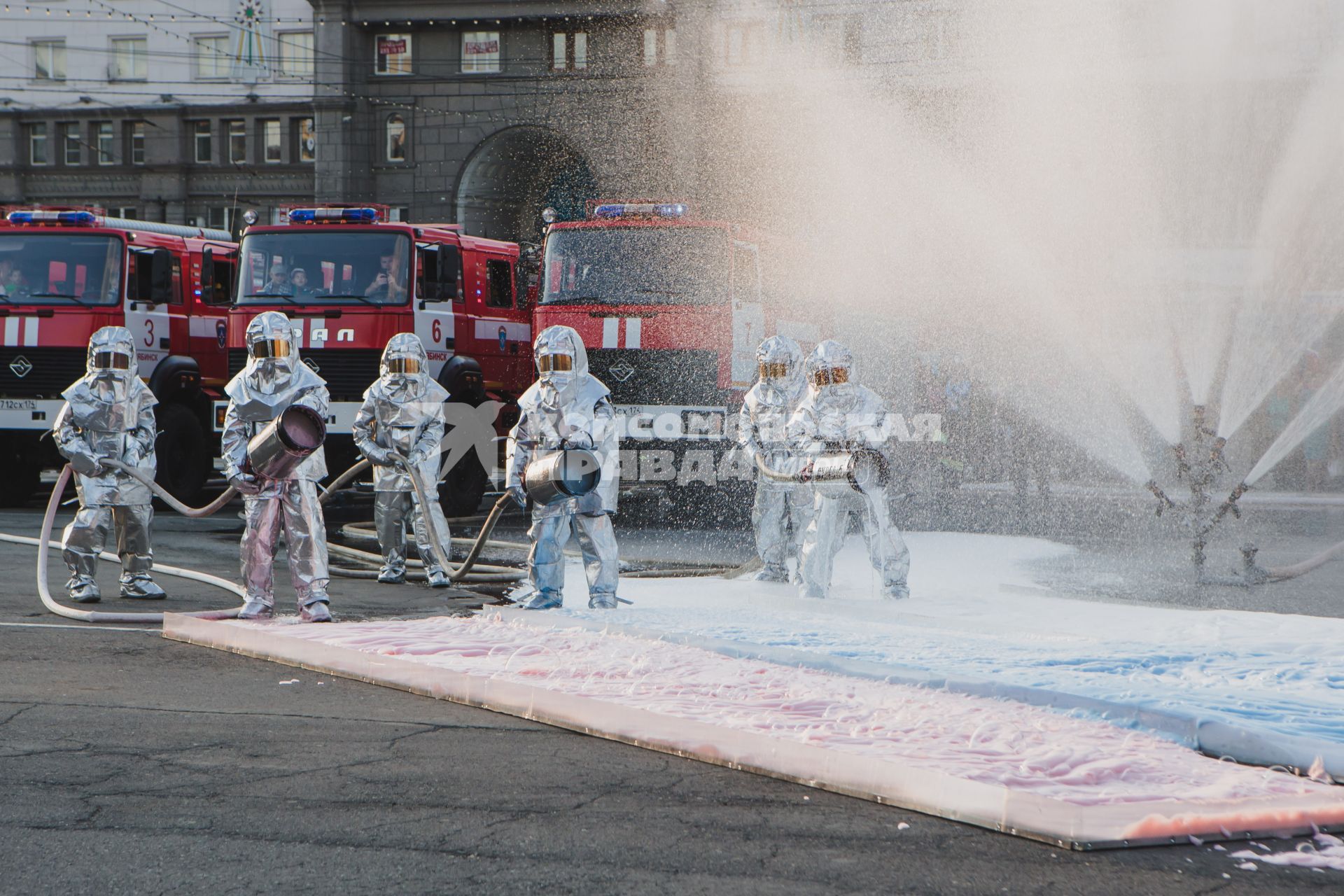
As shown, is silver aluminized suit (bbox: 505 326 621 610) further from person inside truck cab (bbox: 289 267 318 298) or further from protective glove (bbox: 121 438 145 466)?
person inside truck cab (bbox: 289 267 318 298)

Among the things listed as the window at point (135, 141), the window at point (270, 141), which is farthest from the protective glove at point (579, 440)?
the window at point (135, 141)

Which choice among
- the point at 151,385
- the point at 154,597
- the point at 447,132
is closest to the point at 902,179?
the point at 151,385

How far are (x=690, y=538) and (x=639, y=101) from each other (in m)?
18.4

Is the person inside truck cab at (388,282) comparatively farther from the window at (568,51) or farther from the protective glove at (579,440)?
the window at (568,51)

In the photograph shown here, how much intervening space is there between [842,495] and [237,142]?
99.6 ft

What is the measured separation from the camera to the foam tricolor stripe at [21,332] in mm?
13406

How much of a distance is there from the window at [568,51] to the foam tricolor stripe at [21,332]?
19.4m

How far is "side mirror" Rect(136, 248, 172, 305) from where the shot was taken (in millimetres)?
13695

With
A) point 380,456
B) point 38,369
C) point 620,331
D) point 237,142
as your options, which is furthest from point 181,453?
point 237,142

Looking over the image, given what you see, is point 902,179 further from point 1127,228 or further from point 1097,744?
point 1097,744

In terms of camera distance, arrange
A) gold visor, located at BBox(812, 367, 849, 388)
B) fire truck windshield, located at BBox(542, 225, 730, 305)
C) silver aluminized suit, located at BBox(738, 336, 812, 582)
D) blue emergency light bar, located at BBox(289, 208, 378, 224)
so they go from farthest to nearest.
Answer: blue emergency light bar, located at BBox(289, 208, 378, 224) < fire truck windshield, located at BBox(542, 225, 730, 305) < silver aluminized suit, located at BBox(738, 336, 812, 582) < gold visor, located at BBox(812, 367, 849, 388)

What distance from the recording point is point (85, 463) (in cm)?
824

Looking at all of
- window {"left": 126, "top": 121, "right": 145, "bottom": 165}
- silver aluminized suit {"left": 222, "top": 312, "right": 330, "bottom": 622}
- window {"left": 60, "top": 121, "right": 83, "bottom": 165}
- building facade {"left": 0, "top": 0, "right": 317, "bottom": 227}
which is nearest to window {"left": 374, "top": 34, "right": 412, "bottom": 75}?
building facade {"left": 0, "top": 0, "right": 317, "bottom": 227}

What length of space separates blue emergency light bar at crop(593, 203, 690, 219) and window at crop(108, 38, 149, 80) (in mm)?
26298
